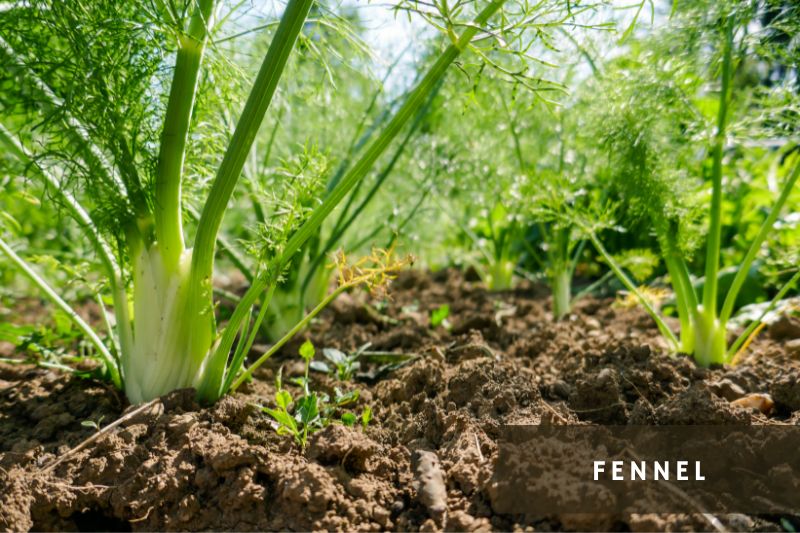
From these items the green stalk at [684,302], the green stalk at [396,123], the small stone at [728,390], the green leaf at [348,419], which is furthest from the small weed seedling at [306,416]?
the green stalk at [684,302]

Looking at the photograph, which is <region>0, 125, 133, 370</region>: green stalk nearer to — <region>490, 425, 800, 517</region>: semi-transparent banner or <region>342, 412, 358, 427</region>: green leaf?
A: <region>342, 412, 358, 427</region>: green leaf

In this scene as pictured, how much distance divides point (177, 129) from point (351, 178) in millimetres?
393

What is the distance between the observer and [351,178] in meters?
1.22

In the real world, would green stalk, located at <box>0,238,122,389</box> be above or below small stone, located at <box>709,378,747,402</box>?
above

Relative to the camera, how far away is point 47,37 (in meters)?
1.37

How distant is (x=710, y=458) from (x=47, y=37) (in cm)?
152

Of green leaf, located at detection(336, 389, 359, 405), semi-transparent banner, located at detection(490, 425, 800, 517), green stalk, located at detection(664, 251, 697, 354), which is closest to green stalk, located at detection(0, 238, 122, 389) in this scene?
green leaf, located at detection(336, 389, 359, 405)

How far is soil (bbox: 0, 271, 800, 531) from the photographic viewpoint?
1125 mm

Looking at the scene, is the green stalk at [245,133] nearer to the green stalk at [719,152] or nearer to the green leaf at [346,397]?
the green leaf at [346,397]

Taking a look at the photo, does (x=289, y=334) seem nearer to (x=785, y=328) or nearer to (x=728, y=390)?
(x=728, y=390)

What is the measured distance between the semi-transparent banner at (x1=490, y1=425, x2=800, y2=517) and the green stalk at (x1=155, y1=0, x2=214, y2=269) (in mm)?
823

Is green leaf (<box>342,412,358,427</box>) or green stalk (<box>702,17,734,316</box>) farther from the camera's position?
green stalk (<box>702,17,734,316</box>)

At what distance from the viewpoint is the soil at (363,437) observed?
1125 mm

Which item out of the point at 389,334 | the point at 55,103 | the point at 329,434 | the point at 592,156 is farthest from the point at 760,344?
the point at 55,103
